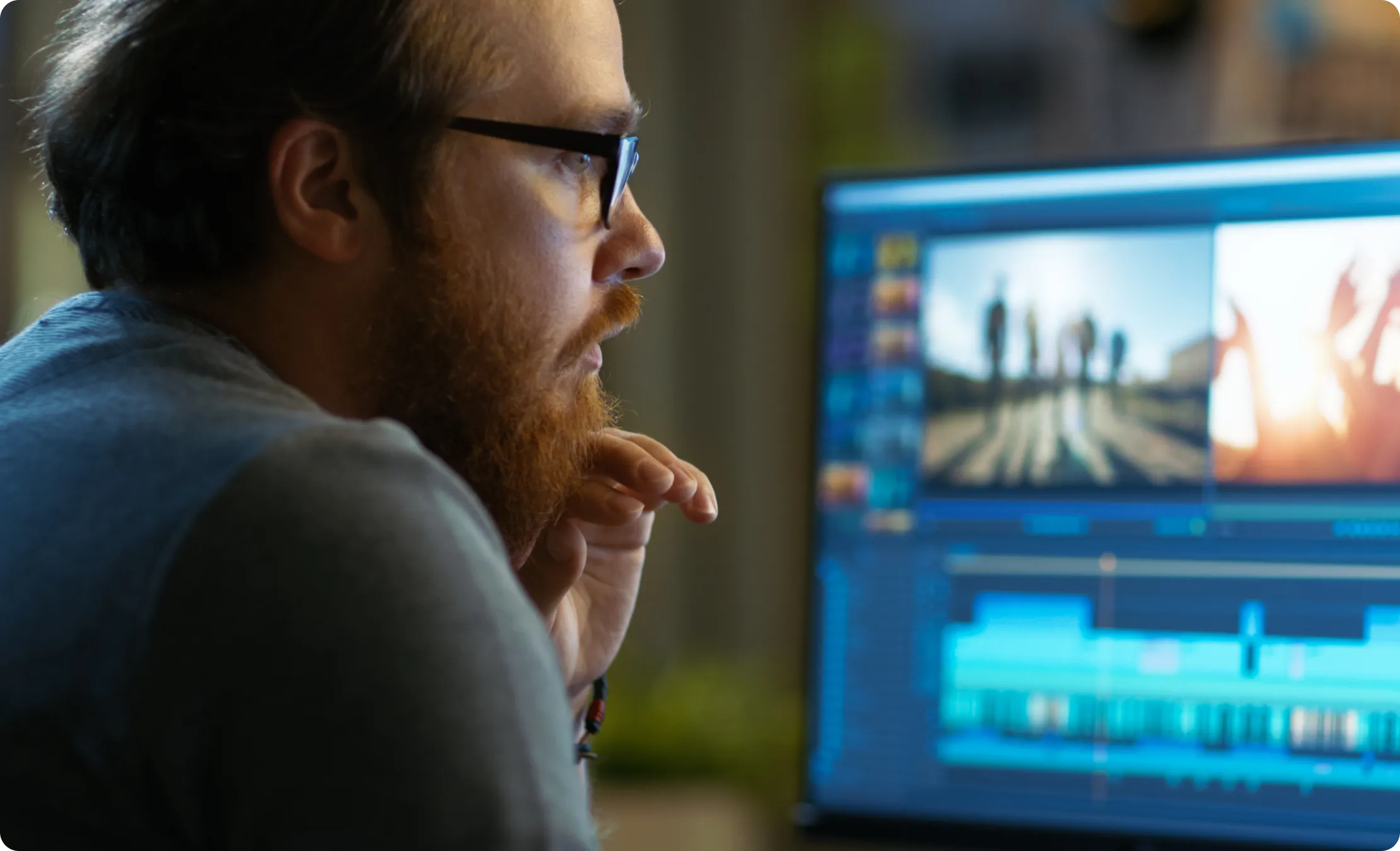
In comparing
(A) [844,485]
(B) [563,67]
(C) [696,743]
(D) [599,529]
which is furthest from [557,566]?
(C) [696,743]

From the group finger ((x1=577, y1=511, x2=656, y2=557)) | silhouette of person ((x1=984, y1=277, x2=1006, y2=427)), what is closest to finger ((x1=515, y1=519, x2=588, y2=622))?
finger ((x1=577, y1=511, x2=656, y2=557))

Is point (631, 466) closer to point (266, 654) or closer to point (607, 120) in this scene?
point (607, 120)

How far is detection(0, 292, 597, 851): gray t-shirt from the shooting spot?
1.64 ft

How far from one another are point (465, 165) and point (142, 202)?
0.66ft

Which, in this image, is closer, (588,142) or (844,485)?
(588,142)

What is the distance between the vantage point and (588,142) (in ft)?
3.06

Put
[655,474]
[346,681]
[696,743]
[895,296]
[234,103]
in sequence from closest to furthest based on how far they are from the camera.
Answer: [346,681]
[234,103]
[655,474]
[895,296]
[696,743]

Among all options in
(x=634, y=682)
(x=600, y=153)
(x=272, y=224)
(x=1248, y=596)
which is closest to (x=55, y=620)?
(x=272, y=224)

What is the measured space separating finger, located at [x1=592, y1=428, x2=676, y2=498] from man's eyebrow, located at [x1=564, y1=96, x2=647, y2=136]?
216 millimetres

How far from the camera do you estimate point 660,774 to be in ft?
5.75

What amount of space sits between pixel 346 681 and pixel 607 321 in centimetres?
52

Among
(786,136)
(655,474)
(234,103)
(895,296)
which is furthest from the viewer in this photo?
(786,136)

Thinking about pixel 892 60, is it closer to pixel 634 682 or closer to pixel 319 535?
pixel 634 682

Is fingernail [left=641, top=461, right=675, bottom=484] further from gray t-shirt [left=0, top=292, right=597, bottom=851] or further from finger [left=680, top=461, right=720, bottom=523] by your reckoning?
gray t-shirt [left=0, top=292, right=597, bottom=851]
